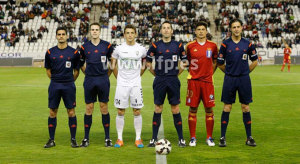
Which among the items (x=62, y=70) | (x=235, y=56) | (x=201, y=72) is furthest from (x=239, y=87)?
(x=62, y=70)

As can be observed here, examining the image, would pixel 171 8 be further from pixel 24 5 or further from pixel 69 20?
pixel 24 5

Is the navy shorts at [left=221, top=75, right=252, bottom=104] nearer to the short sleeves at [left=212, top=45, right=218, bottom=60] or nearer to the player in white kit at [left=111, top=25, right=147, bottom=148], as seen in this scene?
the short sleeves at [left=212, top=45, right=218, bottom=60]

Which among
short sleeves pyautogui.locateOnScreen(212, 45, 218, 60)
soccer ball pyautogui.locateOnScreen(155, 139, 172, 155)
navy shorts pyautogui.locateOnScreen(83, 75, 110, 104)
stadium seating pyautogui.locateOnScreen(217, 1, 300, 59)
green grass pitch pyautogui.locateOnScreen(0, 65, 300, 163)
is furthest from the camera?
stadium seating pyautogui.locateOnScreen(217, 1, 300, 59)

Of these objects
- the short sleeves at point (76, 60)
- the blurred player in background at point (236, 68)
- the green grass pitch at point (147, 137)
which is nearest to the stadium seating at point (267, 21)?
the green grass pitch at point (147, 137)

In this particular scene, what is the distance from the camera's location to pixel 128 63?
820cm

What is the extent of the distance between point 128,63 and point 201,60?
1.39 m

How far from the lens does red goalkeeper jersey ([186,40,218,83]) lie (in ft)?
27.0

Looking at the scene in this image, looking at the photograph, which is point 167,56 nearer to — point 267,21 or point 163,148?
point 163,148

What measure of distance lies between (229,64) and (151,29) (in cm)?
3766

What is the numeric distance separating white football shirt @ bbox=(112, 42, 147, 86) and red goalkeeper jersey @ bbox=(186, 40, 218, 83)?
3.34ft

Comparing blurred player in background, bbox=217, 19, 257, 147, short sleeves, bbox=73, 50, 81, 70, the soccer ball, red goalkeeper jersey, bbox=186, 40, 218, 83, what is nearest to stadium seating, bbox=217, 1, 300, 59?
blurred player in background, bbox=217, 19, 257, 147

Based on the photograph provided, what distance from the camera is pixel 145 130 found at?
9.92 meters

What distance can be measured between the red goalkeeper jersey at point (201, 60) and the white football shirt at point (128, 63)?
3.34ft

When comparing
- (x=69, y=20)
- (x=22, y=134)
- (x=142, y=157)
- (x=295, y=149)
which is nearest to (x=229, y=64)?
(x=295, y=149)
